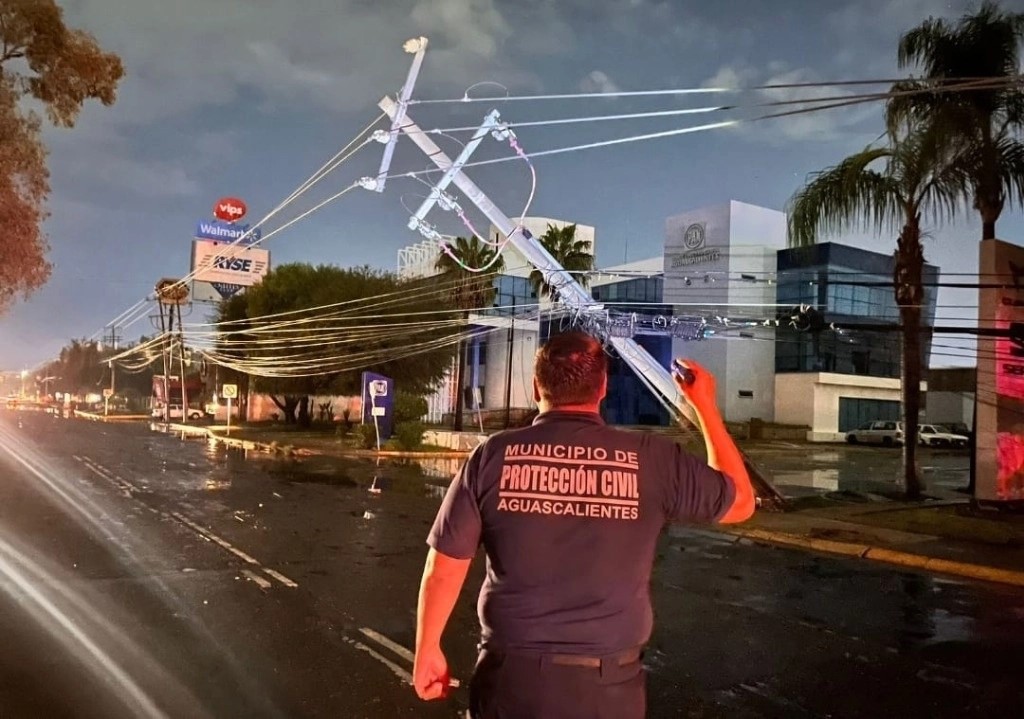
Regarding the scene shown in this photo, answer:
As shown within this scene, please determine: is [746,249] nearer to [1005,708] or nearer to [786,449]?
[786,449]

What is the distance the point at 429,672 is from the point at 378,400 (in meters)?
29.8

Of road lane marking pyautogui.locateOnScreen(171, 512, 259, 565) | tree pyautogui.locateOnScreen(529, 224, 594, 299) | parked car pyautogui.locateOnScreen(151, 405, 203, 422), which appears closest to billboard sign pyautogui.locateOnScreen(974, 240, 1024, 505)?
road lane marking pyautogui.locateOnScreen(171, 512, 259, 565)

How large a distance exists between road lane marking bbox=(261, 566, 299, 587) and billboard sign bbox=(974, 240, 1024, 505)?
40.2 ft

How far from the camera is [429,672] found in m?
2.62

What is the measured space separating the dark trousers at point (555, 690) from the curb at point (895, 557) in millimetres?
10452

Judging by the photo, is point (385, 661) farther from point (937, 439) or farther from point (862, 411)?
point (862, 411)

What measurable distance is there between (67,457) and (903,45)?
24065mm

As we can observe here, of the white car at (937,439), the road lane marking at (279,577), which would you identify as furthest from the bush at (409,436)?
the white car at (937,439)

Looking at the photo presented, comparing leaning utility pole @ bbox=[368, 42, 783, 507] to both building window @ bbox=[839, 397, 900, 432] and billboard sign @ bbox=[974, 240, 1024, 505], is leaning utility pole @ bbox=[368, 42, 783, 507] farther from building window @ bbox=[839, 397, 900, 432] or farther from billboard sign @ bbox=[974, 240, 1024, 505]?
building window @ bbox=[839, 397, 900, 432]

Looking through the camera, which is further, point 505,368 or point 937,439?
point 505,368

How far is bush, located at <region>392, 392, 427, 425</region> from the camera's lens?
35.2 m

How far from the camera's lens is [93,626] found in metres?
7.00

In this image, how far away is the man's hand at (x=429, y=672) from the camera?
262cm

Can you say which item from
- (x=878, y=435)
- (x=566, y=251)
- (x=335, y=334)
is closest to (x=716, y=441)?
(x=566, y=251)
